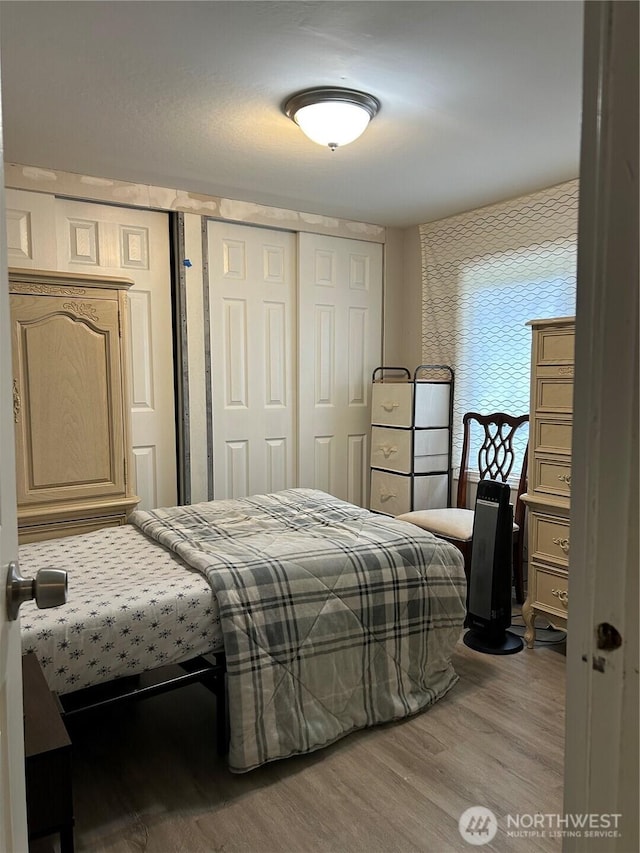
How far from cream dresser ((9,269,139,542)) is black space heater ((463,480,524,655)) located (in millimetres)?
1700

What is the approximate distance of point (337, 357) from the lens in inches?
170

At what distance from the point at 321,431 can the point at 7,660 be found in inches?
136

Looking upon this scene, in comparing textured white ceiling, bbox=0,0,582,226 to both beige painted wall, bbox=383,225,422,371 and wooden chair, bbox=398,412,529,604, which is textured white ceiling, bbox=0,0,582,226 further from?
wooden chair, bbox=398,412,529,604

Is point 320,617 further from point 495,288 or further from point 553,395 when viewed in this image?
point 495,288

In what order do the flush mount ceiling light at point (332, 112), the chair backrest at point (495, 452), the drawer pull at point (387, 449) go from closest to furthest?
the flush mount ceiling light at point (332, 112) < the chair backrest at point (495, 452) < the drawer pull at point (387, 449)

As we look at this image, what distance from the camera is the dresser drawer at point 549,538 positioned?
2822mm

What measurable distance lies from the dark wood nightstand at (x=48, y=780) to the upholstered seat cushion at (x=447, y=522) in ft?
7.52

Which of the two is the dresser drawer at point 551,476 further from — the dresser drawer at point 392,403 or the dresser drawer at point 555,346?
the dresser drawer at point 392,403

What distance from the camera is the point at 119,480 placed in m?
2.96

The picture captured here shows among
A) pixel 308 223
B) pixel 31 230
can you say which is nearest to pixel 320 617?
pixel 31 230

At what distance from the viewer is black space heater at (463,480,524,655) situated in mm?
2945

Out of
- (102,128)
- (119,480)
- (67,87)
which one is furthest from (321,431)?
(67,87)

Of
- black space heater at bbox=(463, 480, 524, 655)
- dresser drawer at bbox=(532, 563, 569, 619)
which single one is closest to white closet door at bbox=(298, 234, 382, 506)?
black space heater at bbox=(463, 480, 524, 655)

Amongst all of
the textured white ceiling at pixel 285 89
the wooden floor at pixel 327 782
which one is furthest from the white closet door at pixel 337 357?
the wooden floor at pixel 327 782
